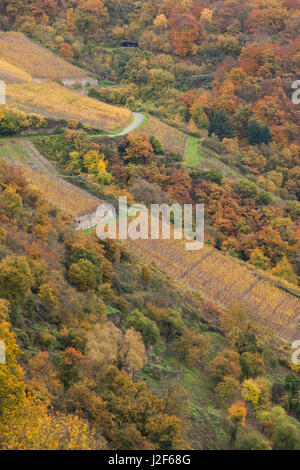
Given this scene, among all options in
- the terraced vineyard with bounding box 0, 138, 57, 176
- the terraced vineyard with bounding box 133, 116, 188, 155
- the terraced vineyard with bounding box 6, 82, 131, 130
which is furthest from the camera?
the terraced vineyard with bounding box 133, 116, 188, 155

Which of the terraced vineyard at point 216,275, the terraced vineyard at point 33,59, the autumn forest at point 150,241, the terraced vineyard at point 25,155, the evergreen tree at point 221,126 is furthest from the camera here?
the terraced vineyard at point 33,59

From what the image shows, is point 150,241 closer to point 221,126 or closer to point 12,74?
point 221,126

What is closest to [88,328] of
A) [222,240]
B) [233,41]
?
[222,240]

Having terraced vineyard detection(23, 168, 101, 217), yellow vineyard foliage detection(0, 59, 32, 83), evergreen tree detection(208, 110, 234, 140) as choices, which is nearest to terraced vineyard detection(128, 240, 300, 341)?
→ terraced vineyard detection(23, 168, 101, 217)

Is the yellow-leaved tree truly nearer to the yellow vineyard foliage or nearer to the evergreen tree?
the yellow vineyard foliage

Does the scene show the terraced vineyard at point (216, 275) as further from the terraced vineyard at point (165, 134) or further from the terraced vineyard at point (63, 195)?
the terraced vineyard at point (165, 134)

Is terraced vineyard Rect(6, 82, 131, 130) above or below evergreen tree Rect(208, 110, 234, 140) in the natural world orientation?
above

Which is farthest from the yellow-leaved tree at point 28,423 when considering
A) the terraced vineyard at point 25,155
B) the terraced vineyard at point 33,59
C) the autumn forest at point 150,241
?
the terraced vineyard at point 33,59
